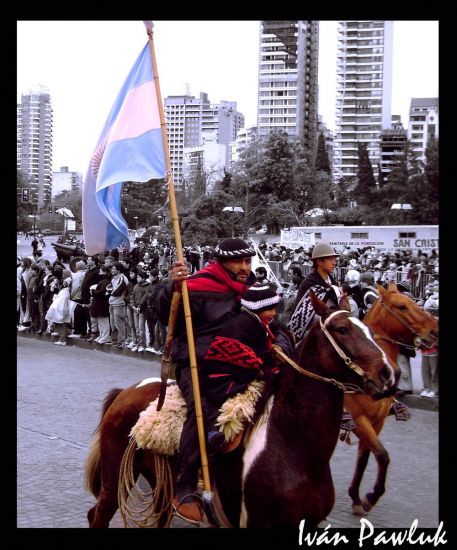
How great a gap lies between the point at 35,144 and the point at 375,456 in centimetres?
3491

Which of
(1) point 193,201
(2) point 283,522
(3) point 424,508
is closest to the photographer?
(2) point 283,522

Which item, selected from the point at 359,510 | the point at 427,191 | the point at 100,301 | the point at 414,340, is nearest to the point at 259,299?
the point at 359,510

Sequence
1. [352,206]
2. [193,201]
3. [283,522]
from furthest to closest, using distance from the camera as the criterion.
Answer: [352,206] → [193,201] → [283,522]

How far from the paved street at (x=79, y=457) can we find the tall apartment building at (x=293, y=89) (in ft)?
383

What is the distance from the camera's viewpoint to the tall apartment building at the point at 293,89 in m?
130

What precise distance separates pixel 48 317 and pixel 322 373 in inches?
647

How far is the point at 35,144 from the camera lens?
39000 mm

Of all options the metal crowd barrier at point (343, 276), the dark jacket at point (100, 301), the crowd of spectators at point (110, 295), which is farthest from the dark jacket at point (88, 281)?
the metal crowd barrier at point (343, 276)

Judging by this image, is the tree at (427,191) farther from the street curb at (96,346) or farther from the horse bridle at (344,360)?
the horse bridle at (344,360)

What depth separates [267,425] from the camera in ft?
16.1
